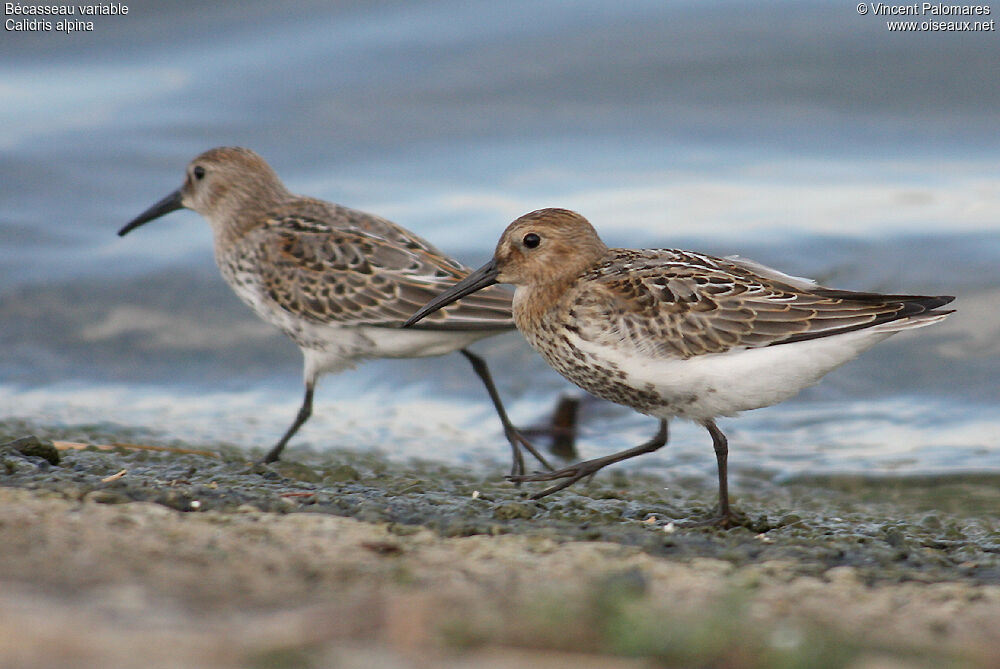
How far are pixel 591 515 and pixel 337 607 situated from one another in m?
2.08

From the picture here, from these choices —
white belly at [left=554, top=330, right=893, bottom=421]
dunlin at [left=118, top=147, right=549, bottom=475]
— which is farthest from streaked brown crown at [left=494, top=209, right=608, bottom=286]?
dunlin at [left=118, top=147, right=549, bottom=475]

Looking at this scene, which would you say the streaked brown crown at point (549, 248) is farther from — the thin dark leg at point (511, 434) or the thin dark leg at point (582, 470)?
the thin dark leg at point (511, 434)

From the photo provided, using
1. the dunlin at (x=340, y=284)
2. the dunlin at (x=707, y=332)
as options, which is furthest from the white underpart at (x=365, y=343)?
the dunlin at (x=707, y=332)

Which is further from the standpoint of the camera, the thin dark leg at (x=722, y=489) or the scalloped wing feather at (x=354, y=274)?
the scalloped wing feather at (x=354, y=274)

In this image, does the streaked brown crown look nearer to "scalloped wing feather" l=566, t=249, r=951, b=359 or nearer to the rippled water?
"scalloped wing feather" l=566, t=249, r=951, b=359

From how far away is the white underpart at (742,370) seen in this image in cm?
510

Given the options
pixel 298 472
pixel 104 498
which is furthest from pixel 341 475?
pixel 104 498

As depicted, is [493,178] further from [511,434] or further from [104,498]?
[104,498]

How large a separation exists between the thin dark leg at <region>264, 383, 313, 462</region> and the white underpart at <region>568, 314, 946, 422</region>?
249 centimetres

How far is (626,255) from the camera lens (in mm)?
5703

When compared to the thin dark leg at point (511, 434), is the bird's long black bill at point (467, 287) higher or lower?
higher

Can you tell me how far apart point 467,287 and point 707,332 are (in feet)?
4.31

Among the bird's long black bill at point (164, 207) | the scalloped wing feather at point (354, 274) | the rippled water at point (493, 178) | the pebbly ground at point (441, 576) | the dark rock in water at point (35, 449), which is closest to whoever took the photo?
the pebbly ground at point (441, 576)

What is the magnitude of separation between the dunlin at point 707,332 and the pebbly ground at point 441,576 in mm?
558
